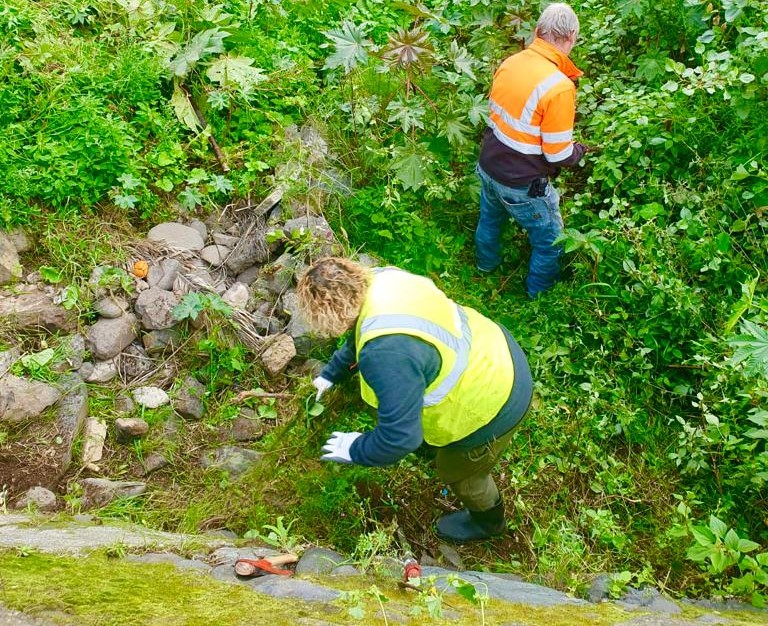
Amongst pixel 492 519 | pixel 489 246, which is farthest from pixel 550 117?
pixel 492 519

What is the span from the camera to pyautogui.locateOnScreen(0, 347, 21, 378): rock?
358 cm

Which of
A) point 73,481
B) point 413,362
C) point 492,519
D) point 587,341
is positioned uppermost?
point 413,362

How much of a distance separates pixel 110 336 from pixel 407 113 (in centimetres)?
227

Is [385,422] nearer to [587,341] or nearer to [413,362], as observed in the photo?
[413,362]

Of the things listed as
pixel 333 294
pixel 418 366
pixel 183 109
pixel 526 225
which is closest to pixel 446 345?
pixel 418 366

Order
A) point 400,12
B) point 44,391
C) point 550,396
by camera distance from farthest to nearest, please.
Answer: point 400,12, point 550,396, point 44,391

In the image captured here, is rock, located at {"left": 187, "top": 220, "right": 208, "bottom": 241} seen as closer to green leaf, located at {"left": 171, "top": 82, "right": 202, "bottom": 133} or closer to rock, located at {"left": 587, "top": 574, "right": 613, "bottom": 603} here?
green leaf, located at {"left": 171, "top": 82, "right": 202, "bottom": 133}

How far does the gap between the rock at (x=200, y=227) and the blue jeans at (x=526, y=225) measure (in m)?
1.79

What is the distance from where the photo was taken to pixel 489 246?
4320 mm

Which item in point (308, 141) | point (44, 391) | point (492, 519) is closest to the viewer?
point (492, 519)

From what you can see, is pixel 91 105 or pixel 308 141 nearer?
pixel 91 105

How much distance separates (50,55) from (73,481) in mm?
2856

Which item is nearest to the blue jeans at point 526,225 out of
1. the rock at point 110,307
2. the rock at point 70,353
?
the rock at point 110,307

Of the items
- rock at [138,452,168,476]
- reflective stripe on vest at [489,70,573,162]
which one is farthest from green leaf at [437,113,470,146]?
rock at [138,452,168,476]
